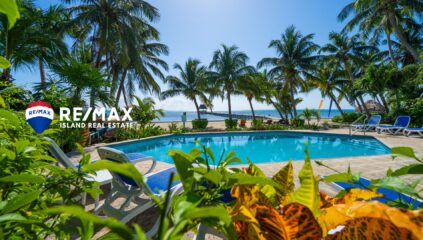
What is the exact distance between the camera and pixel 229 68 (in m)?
20.7

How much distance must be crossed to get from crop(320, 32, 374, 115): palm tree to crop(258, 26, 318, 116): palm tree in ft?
11.9

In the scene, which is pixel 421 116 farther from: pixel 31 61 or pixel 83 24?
pixel 31 61

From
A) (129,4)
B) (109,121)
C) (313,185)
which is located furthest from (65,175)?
(129,4)

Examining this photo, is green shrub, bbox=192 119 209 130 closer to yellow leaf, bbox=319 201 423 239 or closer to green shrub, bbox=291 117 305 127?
green shrub, bbox=291 117 305 127

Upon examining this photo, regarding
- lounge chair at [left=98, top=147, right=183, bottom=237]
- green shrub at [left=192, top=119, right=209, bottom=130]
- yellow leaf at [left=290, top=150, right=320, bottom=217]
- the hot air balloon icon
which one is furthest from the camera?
green shrub at [left=192, top=119, right=209, bottom=130]

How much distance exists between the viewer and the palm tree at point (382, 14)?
616 inches

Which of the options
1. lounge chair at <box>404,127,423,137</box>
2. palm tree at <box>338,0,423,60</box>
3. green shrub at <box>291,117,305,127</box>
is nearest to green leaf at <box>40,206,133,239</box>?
lounge chair at <box>404,127,423,137</box>

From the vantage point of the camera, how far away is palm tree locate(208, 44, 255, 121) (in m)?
20.7

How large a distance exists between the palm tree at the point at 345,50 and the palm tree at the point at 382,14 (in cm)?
361

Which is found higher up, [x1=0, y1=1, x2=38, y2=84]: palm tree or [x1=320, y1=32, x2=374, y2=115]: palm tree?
[x1=320, y1=32, x2=374, y2=115]: palm tree

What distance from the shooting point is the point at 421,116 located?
14.1 metres

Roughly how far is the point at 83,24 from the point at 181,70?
10.7 meters

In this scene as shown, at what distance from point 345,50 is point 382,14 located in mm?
6248

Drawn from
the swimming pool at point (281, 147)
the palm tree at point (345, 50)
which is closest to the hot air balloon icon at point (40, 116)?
the swimming pool at point (281, 147)
